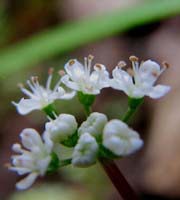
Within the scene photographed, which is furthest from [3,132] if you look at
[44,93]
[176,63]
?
[44,93]

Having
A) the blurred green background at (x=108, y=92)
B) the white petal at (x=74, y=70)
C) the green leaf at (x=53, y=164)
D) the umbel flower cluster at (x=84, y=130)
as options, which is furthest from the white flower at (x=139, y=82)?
the blurred green background at (x=108, y=92)

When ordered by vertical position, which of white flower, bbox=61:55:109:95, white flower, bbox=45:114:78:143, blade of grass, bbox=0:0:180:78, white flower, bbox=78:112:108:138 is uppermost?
blade of grass, bbox=0:0:180:78

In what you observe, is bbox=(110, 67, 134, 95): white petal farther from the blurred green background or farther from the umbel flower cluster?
the blurred green background

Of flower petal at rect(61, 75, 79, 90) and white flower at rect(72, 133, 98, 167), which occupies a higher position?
flower petal at rect(61, 75, 79, 90)

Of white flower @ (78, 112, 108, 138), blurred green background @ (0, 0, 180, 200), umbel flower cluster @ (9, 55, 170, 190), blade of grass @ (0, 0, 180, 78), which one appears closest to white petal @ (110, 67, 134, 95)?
umbel flower cluster @ (9, 55, 170, 190)

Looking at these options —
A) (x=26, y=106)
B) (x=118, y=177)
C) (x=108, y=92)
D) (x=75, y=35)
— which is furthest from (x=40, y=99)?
(x=108, y=92)

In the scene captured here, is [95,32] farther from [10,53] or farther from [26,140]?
[26,140]

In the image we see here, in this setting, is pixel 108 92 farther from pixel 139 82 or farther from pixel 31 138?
pixel 31 138

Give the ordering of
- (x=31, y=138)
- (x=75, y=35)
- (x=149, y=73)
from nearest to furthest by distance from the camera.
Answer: (x=31, y=138) → (x=149, y=73) → (x=75, y=35)
